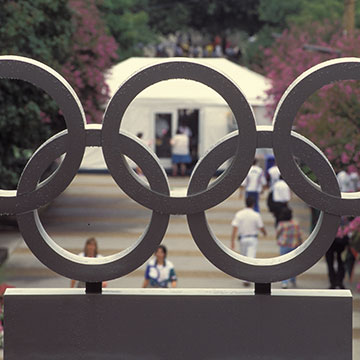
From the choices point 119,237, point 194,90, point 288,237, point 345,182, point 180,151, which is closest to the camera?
point 288,237

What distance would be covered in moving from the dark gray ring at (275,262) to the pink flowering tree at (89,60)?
13.9m

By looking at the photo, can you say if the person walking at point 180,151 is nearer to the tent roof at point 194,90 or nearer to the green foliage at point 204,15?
the tent roof at point 194,90

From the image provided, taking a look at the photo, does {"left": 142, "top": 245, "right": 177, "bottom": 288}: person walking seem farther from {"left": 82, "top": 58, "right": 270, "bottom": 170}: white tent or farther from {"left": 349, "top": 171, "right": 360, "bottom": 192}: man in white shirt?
{"left": 82, "top": 58, "right": 270, "bottom": 170}: white tent

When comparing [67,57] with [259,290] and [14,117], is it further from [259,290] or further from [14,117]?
[259,290]

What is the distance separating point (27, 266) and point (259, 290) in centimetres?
1179

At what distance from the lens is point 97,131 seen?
34.7ft

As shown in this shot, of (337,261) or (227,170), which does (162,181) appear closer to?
(227,170)

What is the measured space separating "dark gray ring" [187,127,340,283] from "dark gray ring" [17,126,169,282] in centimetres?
31

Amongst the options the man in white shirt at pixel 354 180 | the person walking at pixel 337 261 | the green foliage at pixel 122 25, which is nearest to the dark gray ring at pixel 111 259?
the person walking at pixel 337 261

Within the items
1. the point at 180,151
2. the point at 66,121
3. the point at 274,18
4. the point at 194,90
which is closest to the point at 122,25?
the point at 180,151

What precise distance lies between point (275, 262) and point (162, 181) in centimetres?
117

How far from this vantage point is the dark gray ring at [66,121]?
10500 millimetres
